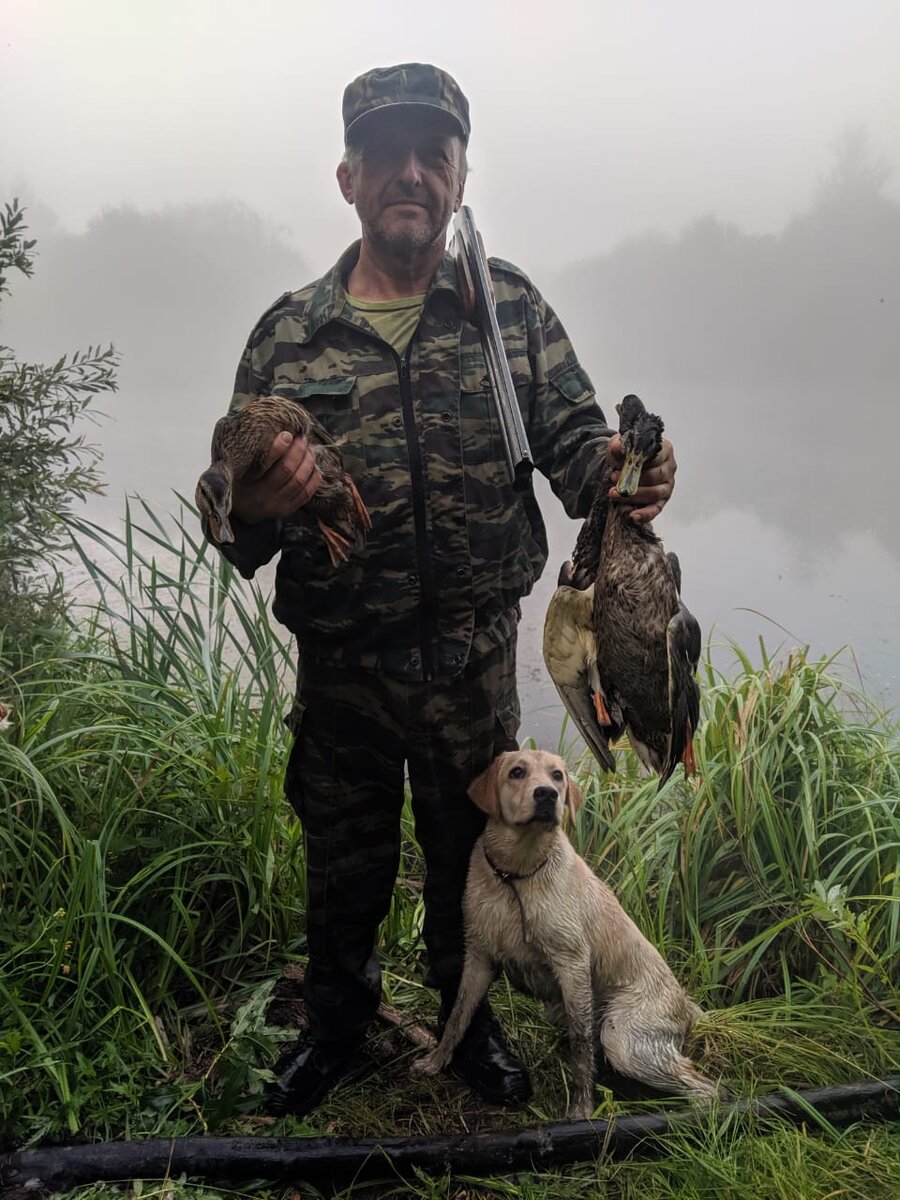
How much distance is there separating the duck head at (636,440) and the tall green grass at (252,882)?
115cm

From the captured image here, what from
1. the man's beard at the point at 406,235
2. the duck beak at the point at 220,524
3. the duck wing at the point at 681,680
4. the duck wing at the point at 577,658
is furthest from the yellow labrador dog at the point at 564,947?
the man's beard at the point at 406,235

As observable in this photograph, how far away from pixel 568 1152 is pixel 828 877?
3.89 ft

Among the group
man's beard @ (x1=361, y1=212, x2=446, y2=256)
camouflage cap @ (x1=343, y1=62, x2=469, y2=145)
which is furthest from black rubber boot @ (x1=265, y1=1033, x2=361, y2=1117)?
camouflage cap @ (x1=343, y1=62, x2=469, y2=145)

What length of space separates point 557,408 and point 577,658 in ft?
2.05

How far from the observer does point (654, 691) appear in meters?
1.73

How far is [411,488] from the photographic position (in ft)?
6.48

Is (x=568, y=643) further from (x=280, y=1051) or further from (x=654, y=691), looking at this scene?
(x=280, y=1051)

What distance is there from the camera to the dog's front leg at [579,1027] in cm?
211

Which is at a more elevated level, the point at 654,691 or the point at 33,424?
the point at 33,424

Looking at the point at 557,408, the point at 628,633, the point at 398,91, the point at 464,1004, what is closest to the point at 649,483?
the point at 628,633

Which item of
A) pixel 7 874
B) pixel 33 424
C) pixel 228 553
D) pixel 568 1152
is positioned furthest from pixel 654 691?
pixel 33 424

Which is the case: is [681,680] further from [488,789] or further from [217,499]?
[217,499]

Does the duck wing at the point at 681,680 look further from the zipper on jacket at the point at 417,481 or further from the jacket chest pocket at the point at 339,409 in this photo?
the jacket chest pocket at the point at 339,409

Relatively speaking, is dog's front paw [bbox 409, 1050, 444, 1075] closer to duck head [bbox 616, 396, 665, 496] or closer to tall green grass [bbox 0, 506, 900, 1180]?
tall green grass [bbox 0, 506, 900, 1180]
